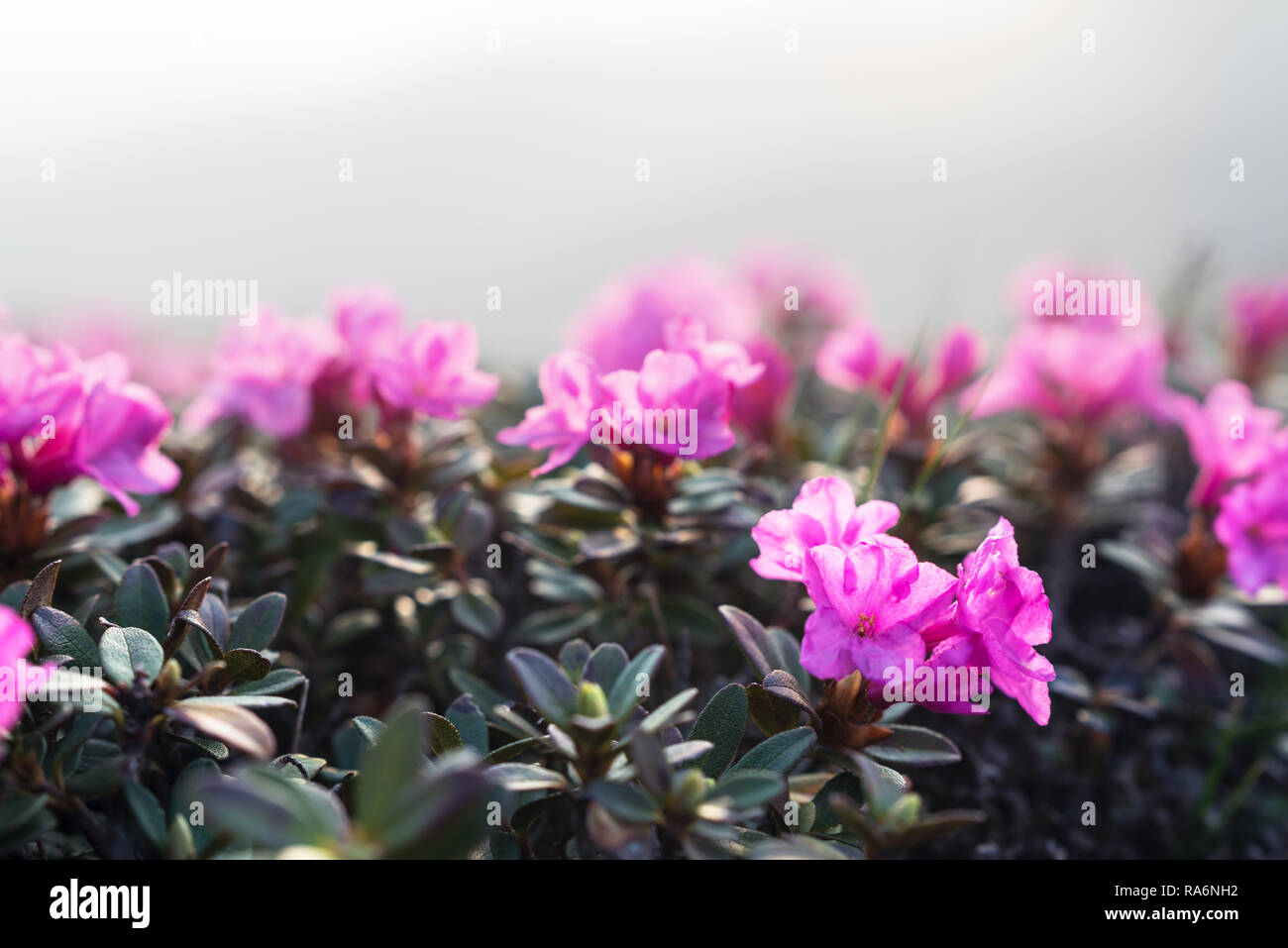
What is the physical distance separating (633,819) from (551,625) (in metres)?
0.60

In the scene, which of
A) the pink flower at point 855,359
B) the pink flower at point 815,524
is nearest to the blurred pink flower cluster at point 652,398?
the pink flower at point 815,524

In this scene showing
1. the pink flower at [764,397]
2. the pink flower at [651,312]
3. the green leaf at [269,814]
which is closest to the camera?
the green leaf at [269,814]

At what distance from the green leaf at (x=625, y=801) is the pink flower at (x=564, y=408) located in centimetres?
46

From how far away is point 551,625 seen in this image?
4.63 ft

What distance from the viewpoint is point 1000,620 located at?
3.06 ft

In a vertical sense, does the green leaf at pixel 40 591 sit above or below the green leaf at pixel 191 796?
above

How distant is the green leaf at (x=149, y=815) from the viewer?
895 mm

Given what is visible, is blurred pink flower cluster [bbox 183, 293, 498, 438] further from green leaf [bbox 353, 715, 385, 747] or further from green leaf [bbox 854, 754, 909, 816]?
green leaf [bbox 854, 754, 909, 816]

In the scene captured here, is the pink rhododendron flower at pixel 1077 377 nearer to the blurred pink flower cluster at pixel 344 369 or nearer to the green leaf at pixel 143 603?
the blurred pink flower cluster at pixel 344 369

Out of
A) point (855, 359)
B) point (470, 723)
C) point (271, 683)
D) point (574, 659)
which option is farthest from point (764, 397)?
point (271, 683)

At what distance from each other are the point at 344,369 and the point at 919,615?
43.3 inches

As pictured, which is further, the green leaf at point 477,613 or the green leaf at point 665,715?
the green leaf at point 477,613

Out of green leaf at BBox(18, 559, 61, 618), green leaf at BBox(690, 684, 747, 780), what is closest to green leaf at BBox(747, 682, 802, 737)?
green leaf at BBox(690, 684, 747, 780)
